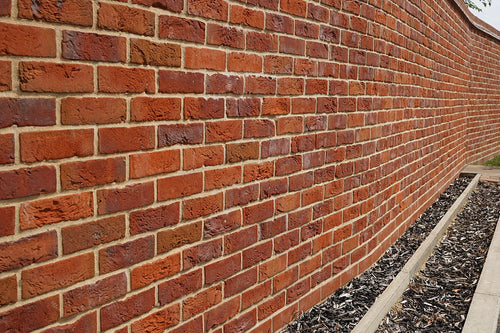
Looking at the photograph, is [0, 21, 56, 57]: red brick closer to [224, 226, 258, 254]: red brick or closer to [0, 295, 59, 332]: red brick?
[0, 295, 59, 332]: red brick

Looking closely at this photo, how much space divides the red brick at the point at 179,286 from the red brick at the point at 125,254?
0.59 feet

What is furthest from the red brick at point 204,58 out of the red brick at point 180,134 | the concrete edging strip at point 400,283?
the concrete edging strip at point 400,283

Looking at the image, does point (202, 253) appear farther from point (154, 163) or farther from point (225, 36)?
point (225, 36)

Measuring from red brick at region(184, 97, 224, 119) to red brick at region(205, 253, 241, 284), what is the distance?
699 mm


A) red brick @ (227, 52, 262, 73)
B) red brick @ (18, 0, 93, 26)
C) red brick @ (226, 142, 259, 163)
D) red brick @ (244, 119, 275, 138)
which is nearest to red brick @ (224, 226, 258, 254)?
red brick @ (226, 142, 259, 163)

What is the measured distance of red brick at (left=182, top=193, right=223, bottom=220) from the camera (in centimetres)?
210

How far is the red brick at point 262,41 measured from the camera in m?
2.39

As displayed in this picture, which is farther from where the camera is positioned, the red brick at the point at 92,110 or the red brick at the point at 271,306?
the red brick at the point at 271,306

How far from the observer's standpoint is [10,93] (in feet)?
4.69

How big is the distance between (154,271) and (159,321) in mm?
221

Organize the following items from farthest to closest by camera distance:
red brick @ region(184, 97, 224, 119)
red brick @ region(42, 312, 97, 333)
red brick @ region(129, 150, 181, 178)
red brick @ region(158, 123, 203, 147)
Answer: red brick @ region(184, 97, 224, 119) → red brick @ region(158, 123, 203, 147) → red brick @ region(129, 150, 181, 178) → red brick @ region(42, 312, 97, 333)

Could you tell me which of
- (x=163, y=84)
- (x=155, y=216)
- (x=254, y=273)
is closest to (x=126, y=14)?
(x=163, y=84)

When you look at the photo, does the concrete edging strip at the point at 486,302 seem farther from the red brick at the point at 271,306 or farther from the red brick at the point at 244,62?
the red brick at the point at 244,62

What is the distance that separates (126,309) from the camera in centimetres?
185
